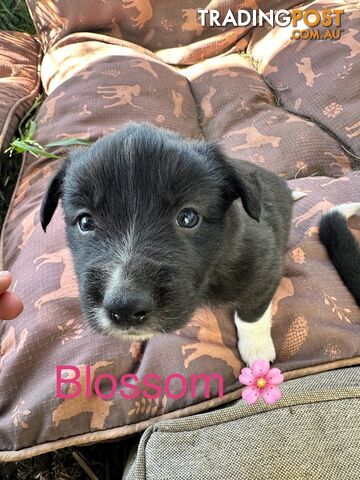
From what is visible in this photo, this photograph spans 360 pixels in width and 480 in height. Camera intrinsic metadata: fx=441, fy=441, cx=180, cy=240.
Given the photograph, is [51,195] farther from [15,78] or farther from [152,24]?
[152,24]

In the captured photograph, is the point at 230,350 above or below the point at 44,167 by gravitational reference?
below

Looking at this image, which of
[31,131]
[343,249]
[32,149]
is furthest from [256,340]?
[31,131]

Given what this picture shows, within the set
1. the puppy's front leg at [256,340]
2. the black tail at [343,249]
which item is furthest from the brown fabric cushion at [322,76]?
the puppy's front leg at [256,340]

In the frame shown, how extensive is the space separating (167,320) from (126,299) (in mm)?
187

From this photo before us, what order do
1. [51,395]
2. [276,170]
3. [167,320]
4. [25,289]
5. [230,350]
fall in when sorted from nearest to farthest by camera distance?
[167,320] → [51,395] → [230,350] → [25,289] → [276,170]

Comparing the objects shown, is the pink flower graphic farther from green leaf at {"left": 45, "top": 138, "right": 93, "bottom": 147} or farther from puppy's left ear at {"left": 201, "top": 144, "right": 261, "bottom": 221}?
green leaf at {"left": 45, "top": 138, "right": 93, "bottom": 147}

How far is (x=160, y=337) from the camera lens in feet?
6.43

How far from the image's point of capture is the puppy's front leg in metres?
1.91

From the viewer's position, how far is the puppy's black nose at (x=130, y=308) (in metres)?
1.20

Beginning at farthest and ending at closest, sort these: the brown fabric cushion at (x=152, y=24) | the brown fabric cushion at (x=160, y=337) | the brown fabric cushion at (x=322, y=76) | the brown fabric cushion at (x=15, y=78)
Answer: the brown fabric cushion at (x=152, y=24) < the brown fabric cushion at (x=15, y=78) < the brown fabric cushion at (x=322, y=76) < the brown fabric cushion at (x=160, y=337)

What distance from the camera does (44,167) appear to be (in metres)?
2.89

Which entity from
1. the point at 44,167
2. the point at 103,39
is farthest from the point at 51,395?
the point at 103,39

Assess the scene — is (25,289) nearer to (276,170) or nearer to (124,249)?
(124,249)

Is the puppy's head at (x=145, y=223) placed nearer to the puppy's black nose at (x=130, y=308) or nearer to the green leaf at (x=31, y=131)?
the puppy's black nose at (x=130, y=308)
